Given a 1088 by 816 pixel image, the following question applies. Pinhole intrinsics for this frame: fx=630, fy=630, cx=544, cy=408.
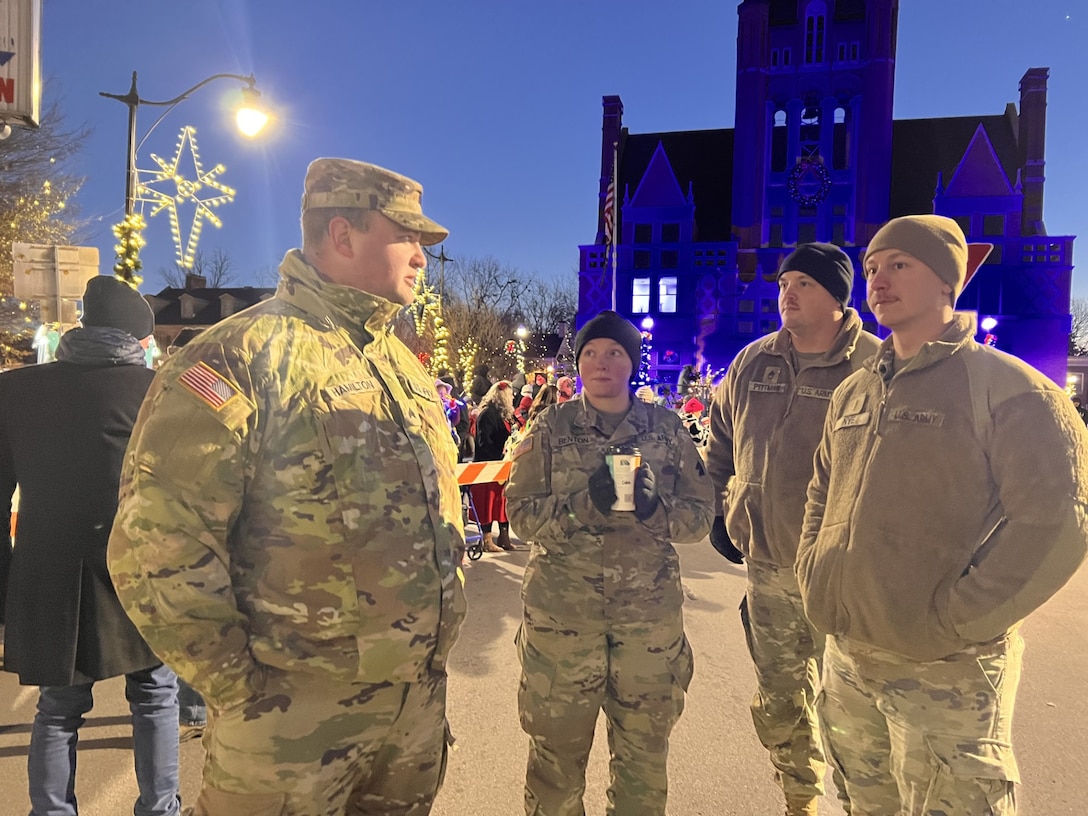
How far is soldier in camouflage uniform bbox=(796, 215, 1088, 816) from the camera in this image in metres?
1.81

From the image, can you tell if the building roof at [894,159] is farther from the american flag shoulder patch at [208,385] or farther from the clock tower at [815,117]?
the american flag shoulder patch at [208,385]

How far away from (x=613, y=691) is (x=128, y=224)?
794 centimetres

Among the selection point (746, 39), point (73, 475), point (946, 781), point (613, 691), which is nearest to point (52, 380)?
point (73, 475)

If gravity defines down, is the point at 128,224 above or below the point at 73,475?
above

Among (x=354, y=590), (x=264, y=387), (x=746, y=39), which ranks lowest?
(x=354, y=590)

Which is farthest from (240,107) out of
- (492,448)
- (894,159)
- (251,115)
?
(894,159)

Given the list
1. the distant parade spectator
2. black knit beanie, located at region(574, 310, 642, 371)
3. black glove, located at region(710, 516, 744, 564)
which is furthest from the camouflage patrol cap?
the distant parade spectator

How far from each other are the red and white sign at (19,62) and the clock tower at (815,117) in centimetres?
2505

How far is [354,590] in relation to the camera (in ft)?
5.52

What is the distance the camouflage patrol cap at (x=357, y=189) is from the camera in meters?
1.81

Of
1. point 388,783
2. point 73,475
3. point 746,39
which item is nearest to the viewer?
point 388,783

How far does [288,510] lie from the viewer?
1641 millimetres

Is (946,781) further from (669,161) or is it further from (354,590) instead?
(669,161)

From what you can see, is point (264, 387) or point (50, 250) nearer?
point (264, 387)
